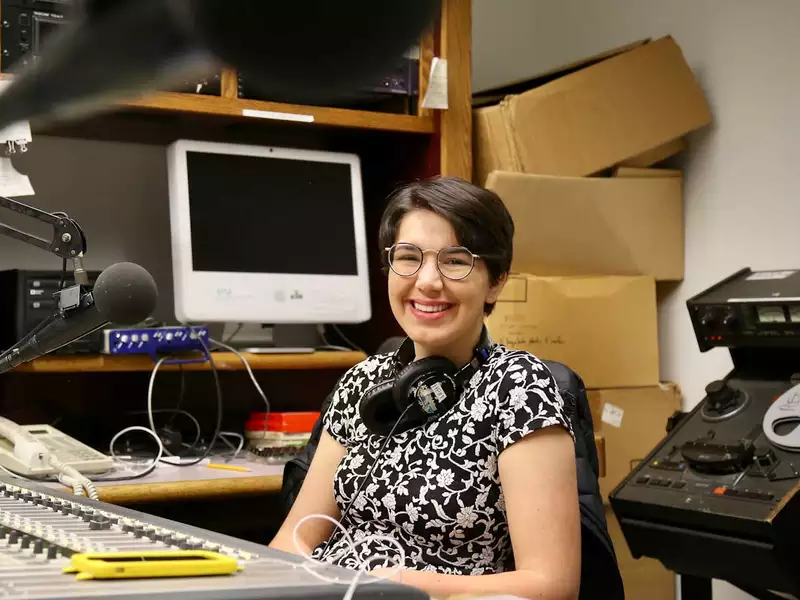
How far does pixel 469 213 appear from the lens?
1426 mm

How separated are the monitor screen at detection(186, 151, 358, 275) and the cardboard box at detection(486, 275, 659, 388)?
0.43m

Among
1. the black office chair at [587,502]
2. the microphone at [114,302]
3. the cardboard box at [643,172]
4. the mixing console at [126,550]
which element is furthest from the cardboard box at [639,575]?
the microphone at [114,302]

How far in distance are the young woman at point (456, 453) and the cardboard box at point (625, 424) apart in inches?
29.3

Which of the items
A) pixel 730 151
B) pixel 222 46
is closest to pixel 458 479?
pixel 222 46

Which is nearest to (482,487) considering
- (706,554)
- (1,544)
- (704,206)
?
(706,554)

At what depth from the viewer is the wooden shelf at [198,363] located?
1.90m

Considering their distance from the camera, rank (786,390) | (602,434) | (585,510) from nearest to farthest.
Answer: (585,510)
(786,390)
(602,434)

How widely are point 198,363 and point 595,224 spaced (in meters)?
1.01

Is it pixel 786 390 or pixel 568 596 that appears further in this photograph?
pixel 786 390

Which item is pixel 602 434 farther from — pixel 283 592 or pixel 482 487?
pixel 283 592

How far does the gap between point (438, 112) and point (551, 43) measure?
2.89 feet

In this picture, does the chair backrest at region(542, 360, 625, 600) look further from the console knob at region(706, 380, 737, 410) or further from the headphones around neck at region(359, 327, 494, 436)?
the console knob at region(706, 380, 737, 410)

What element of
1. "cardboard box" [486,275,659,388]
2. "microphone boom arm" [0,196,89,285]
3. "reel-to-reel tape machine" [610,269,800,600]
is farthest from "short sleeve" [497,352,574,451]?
"cardboard box" [486,275,659,388]

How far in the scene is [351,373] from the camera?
1599 mm
